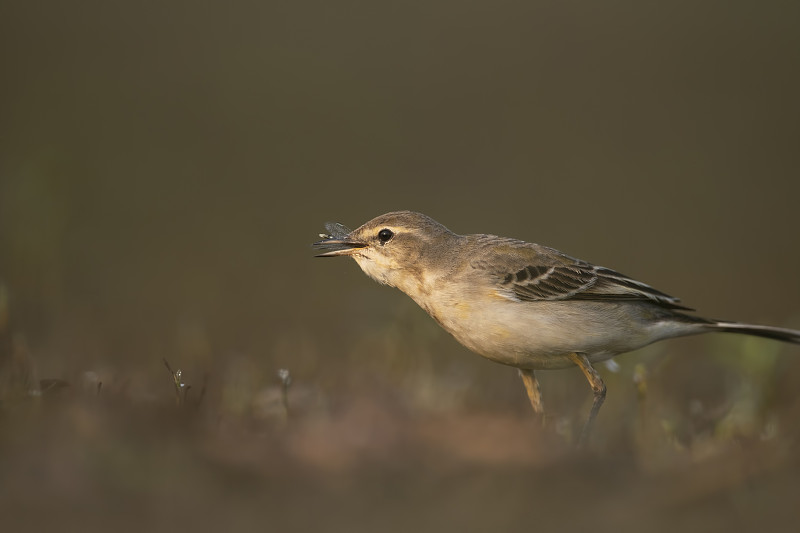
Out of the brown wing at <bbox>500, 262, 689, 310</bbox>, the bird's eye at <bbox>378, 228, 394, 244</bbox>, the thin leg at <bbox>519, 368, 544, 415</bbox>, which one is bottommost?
the thin leg at <bbox>519, 368, 544, 415</bbox>

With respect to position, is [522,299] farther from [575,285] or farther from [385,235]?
[385,235]

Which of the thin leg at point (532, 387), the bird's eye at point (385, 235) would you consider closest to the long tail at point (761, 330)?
the thin leg at point (532, 387)

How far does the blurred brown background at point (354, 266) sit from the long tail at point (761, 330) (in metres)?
0.16

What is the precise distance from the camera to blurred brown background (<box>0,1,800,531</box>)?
14.9ft

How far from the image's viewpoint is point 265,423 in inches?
219

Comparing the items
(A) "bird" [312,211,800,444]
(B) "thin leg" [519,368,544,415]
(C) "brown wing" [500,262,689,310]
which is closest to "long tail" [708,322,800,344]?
(A) "bird" [312,211,800,444]

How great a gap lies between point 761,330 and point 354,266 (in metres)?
11.9

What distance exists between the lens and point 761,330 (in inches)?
292

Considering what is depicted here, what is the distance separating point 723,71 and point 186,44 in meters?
15.8

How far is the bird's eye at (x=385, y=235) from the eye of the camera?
771cm

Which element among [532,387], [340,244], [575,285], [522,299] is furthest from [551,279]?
[340,244]

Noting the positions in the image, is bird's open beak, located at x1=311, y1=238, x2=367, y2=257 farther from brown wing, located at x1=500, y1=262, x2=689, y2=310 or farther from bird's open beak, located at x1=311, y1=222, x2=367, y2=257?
brown wing, located at x1=500, y1=262, x2=689, y2=310

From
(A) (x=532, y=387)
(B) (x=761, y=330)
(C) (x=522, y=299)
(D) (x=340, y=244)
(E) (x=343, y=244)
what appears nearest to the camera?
(C) (x=522, y=299)

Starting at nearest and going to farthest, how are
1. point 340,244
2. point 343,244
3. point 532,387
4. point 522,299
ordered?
point 522,299
point 532,387
point 343,244
point 340,244
